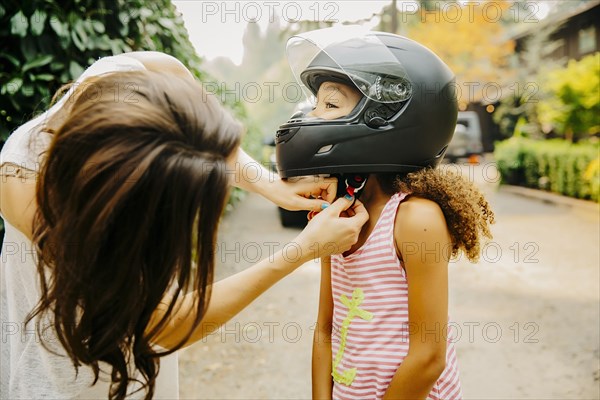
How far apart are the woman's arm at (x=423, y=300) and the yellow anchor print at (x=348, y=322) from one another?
0.16m

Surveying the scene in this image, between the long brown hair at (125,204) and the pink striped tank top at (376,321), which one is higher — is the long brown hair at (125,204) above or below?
above

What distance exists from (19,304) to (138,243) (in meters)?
0.56

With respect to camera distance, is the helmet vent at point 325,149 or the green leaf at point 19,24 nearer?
the helmet vent at point 325,149

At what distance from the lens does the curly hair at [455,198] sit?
5.97ft

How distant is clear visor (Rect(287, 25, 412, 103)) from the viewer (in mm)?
1920

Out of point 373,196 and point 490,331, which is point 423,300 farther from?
point 490,331

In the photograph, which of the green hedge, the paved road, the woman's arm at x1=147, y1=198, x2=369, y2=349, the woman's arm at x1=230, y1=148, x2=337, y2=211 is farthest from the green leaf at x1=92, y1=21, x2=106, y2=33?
the green hedge

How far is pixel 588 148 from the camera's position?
1199cm

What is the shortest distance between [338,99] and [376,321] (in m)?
0.83

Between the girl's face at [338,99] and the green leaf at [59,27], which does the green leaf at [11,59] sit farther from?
the girl's face at [338,99]

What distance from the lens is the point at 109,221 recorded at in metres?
1.25

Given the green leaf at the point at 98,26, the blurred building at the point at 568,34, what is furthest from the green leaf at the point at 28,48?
the blurred building at the point at 568,34

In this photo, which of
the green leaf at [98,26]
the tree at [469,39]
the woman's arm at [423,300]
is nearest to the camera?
the woman's arm at [423,300]

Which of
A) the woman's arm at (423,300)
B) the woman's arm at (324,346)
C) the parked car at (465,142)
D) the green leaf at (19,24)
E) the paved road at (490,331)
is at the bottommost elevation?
the parked car at (465,142)
